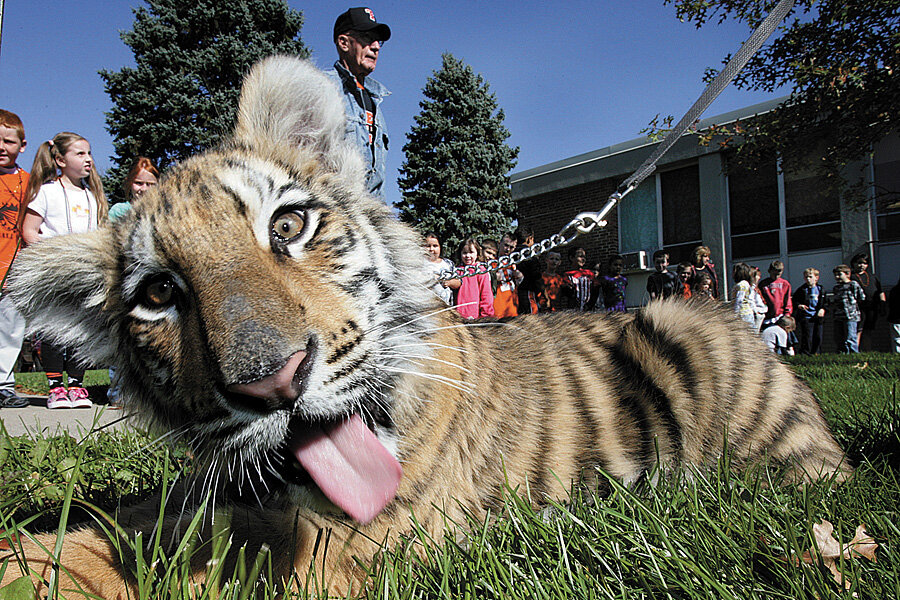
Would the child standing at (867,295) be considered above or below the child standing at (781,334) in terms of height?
above

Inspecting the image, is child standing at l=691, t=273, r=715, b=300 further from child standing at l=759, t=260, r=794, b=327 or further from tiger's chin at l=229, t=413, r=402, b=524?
tiger's chin at l=229, t=413, r=402, b=524

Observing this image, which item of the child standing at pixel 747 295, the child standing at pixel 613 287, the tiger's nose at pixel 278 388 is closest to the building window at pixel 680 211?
the child standing at pixel 747 295

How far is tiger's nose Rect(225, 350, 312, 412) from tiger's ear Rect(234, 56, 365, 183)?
108 cm

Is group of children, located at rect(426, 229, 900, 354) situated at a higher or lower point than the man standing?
lower

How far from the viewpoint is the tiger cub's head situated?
1.51 metres

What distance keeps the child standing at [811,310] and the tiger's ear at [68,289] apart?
51.9 ft

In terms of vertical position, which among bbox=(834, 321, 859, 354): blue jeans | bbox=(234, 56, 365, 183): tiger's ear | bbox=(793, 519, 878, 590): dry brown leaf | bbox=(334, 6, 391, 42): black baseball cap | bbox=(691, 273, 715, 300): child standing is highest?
bbox=(334, 6, 391, 42): black baseball cap

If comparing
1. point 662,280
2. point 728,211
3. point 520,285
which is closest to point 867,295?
point 728,211

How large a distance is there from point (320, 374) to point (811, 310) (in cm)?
1572

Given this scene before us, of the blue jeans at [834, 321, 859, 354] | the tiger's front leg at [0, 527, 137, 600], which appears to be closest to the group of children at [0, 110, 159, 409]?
the tiger's front leg at [0, 527, 137, 600]

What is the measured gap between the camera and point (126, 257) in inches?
72.7

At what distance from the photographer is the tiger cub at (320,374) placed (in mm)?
1579

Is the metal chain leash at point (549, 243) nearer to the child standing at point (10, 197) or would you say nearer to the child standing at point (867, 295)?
the child standing at point (10, 197)

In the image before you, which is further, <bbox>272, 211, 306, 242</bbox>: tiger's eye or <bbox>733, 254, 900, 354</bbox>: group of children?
<bbox>733, 254, 900, 354</bbox>: group of children
